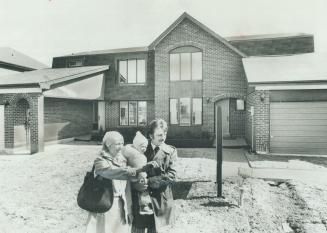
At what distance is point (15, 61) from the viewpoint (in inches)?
923

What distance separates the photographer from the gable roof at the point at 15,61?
2197 cm

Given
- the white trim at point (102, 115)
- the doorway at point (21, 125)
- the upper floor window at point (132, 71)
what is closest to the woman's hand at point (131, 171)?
the doorway at point (21, 125)

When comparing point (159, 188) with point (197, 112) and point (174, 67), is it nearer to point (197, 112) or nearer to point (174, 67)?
point (197, 112)

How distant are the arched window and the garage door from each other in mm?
6536

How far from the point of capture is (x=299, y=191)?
7.23 m

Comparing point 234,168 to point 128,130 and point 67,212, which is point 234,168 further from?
point 128,130

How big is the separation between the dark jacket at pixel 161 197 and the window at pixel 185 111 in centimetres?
1388

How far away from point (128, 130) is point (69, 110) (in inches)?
155

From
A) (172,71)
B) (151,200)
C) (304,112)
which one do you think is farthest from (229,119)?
(151,200)

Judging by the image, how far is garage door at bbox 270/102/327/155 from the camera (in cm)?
1177

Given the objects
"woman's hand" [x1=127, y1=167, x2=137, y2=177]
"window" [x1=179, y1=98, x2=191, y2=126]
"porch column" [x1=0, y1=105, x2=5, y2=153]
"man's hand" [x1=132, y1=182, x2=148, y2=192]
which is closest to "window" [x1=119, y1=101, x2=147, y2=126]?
"window" [x1=179, y1=98, x2=191, y2=126]

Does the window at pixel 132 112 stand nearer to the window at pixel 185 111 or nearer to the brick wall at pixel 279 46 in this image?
the window at pixel 185 111

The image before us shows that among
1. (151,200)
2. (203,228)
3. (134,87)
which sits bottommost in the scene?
(203,228)

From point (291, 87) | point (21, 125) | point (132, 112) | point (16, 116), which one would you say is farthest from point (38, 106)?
point (291, 87)
